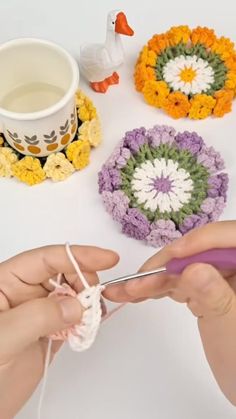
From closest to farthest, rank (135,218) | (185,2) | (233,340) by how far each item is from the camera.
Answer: (233,340) < (135,218) < (185,2)

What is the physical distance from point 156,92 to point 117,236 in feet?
0.64

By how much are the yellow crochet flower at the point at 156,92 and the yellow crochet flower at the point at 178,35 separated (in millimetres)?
67

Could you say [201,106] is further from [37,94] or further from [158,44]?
[37,94]

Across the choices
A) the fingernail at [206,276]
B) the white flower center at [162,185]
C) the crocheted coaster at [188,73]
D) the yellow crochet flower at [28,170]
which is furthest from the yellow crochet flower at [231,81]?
the fingernail at [206,276]

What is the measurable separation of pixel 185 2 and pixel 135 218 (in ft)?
1.18

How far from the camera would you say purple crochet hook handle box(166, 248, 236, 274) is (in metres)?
0.52

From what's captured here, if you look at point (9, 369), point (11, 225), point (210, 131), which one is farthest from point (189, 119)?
point (9, 369)

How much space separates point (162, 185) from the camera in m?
0.73

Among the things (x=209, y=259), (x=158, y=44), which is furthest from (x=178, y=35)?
(x=209, y=259)

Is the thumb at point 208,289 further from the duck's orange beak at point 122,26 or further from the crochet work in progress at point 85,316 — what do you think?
the duck's orange beak at point 122,26

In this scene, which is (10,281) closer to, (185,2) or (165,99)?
(165,99)

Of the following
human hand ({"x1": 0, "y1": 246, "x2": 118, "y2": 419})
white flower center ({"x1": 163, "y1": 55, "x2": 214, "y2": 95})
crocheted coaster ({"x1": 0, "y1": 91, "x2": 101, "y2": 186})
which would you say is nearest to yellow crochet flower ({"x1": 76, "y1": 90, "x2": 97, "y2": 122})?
crocheted coaster ({"x1": 0, "y1": 91, "x2": 101, "y2": 186})

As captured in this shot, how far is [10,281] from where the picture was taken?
22.6 inches

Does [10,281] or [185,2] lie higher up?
[185,2]
